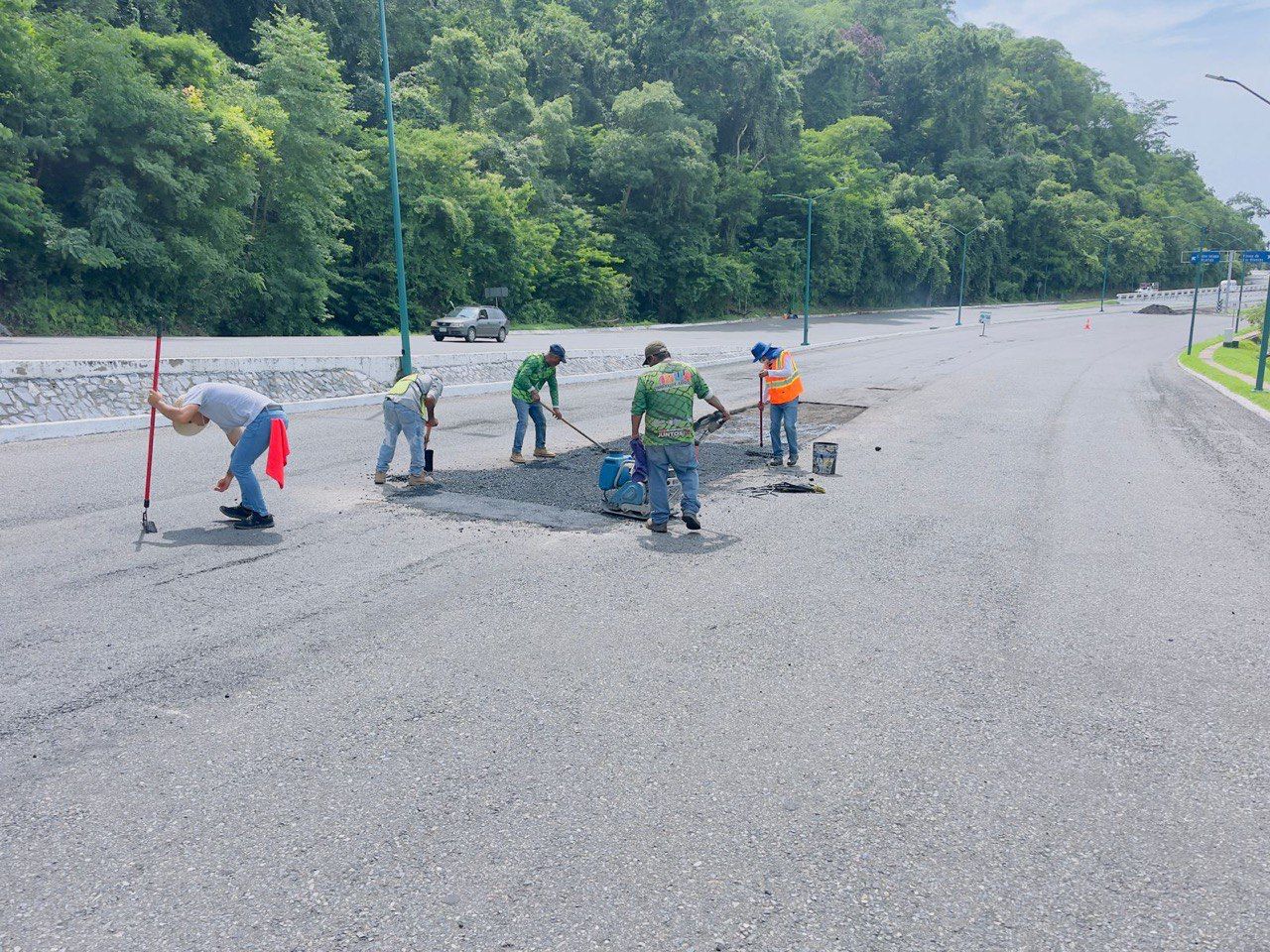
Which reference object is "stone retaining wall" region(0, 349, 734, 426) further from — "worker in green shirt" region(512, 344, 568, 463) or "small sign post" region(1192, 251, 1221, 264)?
"small sign post" region(1192, 251, 1221, 264)

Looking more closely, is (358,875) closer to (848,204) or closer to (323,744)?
(323,744)

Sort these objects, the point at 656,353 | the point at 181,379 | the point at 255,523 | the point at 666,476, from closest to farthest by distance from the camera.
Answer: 1. the point at 255,523
2. the point at 666,476
3. the point at 656,353
4. the point at 181,379

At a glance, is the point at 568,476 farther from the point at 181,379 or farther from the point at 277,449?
the point at 181,379

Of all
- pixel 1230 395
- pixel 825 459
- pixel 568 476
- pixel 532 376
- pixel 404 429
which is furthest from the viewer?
pixel 1230 395

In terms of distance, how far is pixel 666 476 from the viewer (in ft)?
28.8

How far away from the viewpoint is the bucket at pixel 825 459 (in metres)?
12.2

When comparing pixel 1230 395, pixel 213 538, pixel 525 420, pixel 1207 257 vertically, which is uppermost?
pixel 1207 257

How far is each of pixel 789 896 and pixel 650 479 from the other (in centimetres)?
571

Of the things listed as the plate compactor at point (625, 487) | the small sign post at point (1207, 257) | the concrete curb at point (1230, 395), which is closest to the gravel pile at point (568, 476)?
the plate compactor at point (625, 487)

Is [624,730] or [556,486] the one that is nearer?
[624,730]

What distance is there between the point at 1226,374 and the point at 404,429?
3039 centimetres

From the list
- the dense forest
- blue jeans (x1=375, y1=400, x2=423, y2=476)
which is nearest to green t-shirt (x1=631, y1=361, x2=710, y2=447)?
blue jeans (x1=375, y1=400, x2=423, y2=476)

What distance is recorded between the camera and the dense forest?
31094 millimetres

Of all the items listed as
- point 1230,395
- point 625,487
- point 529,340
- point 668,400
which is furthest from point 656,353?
point 529,340
